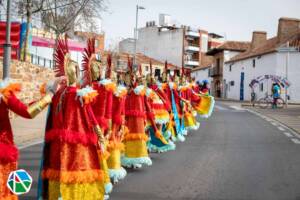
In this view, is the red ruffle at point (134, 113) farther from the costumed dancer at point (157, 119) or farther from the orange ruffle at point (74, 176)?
the orange ruffle at point (74, 176)

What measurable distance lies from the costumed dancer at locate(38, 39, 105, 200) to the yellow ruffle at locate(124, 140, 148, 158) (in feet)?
9.24

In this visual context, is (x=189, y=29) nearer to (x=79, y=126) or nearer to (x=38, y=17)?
(x=38, y=17)

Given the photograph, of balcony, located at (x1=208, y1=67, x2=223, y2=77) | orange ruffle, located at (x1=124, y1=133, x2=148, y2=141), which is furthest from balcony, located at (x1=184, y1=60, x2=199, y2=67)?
orange ruffle, located at (x1=124, y1=133, x2=148, y2=141)

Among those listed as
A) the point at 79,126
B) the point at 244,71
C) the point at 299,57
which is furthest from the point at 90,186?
the point at 244,71

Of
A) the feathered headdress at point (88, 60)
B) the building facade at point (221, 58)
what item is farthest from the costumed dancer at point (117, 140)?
the building facade at point (221, 58)

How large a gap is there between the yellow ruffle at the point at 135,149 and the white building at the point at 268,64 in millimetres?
34491

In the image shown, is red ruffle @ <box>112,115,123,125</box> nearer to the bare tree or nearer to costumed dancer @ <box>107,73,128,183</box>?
costumed dancer @ <box>107,73,128,183</box>

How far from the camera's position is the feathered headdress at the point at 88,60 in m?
6.45

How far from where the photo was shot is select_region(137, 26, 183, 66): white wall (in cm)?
8844

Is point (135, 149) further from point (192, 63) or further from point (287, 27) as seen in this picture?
point (192, 63)

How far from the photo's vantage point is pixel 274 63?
50031 millimetres

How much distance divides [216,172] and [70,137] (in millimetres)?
3730

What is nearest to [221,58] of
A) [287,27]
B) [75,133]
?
[287,27]

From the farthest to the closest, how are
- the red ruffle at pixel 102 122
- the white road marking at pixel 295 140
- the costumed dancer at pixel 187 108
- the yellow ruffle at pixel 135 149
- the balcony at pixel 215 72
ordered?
1. the balcony at pixel 215 72
2. the costumed dancer at pixel 187 108
3. the white road marking at pixel 295 140
4. the yellow ruffle at pixel 135 149
5. the red ruffle at pixel 102 122
